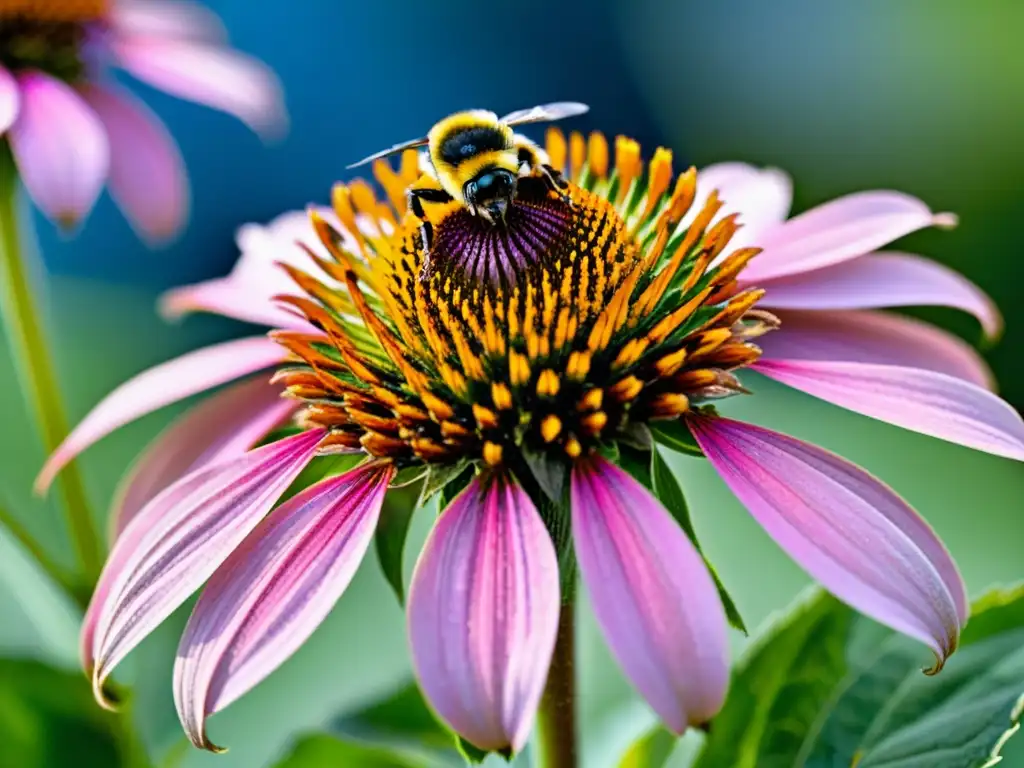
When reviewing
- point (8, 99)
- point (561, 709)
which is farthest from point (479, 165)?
point (8, 99)

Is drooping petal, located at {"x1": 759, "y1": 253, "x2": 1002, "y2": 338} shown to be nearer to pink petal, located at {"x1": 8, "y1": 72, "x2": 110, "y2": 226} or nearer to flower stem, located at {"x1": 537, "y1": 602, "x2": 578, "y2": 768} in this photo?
flower stem, located at {"x1": 537, "y1": 602, "x2": 578, "y2": 768}

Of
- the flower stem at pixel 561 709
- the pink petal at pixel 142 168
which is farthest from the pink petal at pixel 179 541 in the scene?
the pink petal at pixel 142 168

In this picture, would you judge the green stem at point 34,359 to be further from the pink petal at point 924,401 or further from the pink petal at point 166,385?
the pink petal at point 924,401

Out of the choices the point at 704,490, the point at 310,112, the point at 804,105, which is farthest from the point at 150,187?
the point at 804,105

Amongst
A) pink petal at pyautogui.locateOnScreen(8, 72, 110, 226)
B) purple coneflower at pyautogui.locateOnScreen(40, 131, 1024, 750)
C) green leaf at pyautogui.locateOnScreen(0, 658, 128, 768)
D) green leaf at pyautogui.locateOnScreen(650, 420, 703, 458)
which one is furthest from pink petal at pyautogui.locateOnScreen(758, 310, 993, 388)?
green leaf at pyautogui.locateOnScreen(0, 658, 128, 768)

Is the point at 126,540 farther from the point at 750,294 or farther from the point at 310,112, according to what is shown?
the point at 310,112

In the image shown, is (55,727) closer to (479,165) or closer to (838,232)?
(479,165)
